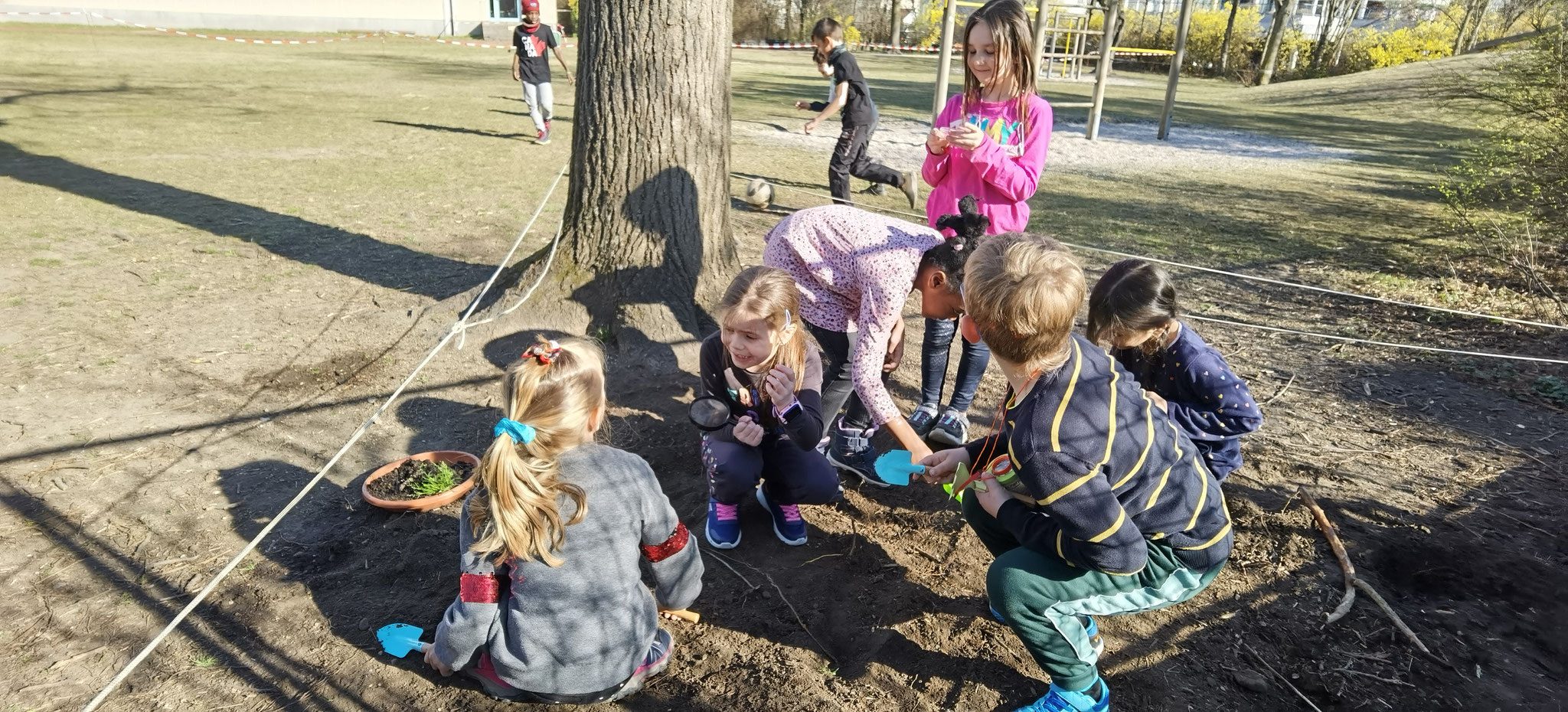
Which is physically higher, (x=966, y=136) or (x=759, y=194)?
(x=966, y=136)

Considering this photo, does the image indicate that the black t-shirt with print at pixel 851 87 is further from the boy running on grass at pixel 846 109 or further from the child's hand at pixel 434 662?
the child's hand at pixel 434 662

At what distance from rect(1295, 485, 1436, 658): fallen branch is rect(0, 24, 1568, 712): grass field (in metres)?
0.04

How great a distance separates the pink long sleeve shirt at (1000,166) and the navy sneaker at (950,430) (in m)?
0.84

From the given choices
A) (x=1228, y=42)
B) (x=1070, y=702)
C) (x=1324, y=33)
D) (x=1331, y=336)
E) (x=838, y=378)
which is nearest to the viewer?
(x=1070, y=702)

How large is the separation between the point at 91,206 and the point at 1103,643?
8191 millimetres

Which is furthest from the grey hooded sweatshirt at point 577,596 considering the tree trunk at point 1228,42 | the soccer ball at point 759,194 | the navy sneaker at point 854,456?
the tree trunk at point 1228,42

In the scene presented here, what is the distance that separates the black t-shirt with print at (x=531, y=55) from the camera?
10.4 metres

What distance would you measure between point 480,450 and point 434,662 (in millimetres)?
1468

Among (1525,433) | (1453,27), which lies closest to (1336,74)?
(1453,27)

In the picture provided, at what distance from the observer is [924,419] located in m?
3.86

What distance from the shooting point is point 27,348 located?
4309mm

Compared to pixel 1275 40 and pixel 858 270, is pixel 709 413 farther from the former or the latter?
pixel 1275 40

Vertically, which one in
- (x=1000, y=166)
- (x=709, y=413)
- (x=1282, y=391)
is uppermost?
(x=1000, y=166)

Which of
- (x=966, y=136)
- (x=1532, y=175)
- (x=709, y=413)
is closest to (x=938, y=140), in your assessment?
(x=966, y=136)
